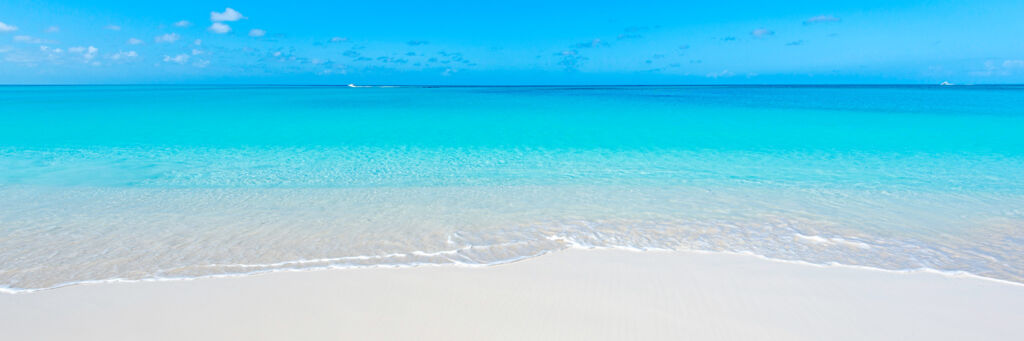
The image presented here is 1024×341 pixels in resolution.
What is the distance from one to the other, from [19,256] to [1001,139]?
761 inches

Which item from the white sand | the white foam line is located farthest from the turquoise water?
the white sand

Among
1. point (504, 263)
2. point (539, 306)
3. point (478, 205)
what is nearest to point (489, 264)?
point (504, 263)

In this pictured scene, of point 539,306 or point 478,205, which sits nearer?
point 539,306

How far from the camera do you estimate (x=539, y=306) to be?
334 cm

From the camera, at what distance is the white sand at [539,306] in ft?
9.86

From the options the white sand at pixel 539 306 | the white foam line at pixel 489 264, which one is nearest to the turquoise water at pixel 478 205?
the white foam line at pixel 489 264

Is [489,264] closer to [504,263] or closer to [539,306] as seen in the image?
[504,263]

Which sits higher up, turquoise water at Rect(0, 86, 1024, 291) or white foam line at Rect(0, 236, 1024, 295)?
turquoise water at Rect(0, 86, 1024, 291)

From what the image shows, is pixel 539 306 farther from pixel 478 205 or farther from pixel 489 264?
pixel 478 205

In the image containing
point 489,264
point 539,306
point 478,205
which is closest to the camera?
point 539,306

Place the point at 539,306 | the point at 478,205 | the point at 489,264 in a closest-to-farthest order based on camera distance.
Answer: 1. the point at 539,306
2. the point at 489,264
3. the point at 478,205

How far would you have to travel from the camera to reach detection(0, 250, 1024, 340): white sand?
301 centimetres

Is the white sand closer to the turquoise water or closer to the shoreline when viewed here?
the shoreline

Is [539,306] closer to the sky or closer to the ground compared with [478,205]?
closer to the ground
